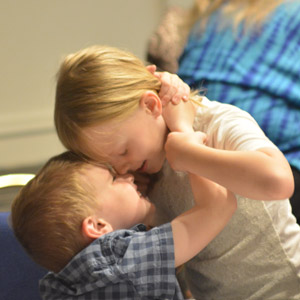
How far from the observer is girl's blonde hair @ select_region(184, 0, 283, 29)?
1357mm

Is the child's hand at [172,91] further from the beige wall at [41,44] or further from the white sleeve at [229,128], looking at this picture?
the beige wall at [41,44]

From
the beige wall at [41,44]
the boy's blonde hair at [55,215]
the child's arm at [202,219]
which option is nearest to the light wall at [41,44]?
the beige wall at [41,44]

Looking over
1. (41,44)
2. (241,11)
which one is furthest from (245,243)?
(41,44)

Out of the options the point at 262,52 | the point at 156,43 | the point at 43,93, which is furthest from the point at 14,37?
the point at 262,52

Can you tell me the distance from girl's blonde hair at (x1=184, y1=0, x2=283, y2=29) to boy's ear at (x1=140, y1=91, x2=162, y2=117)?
1.49ft

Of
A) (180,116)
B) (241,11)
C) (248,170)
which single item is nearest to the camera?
(248,170)

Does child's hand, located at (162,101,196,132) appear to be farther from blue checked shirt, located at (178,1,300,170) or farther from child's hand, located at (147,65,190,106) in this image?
blue checked shirt, located at (178,1,300,170)

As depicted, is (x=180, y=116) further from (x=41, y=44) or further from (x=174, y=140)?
(x=41, y=44)

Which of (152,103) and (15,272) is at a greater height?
(152,103)

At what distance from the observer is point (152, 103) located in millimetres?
1066

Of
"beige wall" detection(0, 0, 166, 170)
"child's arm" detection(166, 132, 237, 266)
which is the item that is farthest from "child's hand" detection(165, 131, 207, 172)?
"beige wall" detection(0, 0, 166, 170)

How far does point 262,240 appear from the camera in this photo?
1029mm

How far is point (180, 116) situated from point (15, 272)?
0.58 metres

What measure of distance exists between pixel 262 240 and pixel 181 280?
373 millimetres
